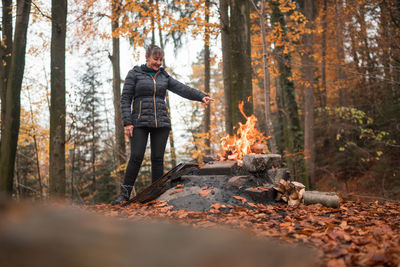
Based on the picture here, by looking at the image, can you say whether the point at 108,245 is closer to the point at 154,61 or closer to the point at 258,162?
the point at 258,162

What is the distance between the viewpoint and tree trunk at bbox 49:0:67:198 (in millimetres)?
5770

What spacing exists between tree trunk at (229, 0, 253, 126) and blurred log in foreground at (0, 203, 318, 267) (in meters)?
5.55

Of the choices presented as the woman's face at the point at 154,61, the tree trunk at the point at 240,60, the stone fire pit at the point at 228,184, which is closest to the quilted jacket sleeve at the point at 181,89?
the woman's face at the point at 154,61

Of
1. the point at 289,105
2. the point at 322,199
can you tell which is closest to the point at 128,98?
the point at 322,199

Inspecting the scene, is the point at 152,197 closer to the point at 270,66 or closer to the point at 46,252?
the point at 46,252

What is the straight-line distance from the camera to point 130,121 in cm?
456

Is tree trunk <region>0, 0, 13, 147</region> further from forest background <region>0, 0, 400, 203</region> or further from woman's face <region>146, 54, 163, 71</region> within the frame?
woman's face <region>146, 54, 163, 71</region>

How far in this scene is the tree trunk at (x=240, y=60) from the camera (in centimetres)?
646

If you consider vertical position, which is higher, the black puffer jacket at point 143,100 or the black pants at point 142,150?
the black puffer jacket at point 143,100

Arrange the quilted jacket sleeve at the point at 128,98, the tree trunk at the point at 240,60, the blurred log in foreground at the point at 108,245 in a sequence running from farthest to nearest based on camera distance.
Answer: the tree trunk at the point at 240,60, the quilted jacket sleeve at the point at 128,98, the blurred log in foreground at the point at 108,245

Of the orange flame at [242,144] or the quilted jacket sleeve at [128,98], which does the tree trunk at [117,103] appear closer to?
the quilted jacket sleeve at [128,98]

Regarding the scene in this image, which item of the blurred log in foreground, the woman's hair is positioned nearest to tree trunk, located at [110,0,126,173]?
the woman's hair

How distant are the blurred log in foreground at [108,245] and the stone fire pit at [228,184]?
9.15 feet

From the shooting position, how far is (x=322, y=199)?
430 cm
